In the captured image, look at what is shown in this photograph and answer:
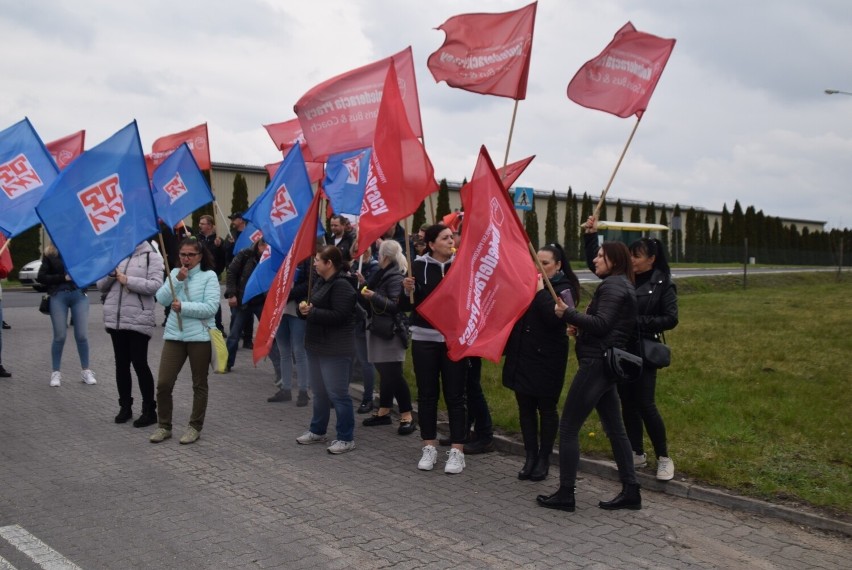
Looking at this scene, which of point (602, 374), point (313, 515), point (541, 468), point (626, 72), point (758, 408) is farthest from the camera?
point (758, 408)

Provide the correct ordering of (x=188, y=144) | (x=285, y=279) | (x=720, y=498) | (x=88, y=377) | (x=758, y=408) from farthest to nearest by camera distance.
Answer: (x=188, y=144) < (x=88, y=377) < (x=758, y=408) < (x=285, y=279) < (x=720, y=498)

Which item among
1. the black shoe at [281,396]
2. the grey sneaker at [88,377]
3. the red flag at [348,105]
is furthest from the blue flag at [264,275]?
the grey sneaker at [88,377]

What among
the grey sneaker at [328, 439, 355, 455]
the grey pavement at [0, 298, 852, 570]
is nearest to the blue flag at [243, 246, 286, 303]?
the grey pavement at [0, 298, 852, 570]

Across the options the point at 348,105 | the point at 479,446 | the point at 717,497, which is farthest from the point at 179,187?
the point at 717,497

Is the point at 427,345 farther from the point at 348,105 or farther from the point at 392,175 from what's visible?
the point at 348,105

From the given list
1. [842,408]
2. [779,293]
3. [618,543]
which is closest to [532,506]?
[618,543]

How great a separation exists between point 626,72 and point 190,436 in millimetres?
5195

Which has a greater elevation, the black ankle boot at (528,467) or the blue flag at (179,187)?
the blue flag at (179,187)

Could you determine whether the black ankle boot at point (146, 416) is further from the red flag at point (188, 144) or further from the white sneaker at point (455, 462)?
the red flag at point (188, 144)

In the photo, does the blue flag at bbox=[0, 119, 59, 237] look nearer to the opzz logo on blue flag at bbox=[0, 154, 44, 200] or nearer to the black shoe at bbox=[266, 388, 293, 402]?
the opzz logo on blue flag at bbox=[0, 154, 44, 200]

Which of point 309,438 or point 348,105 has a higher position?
point 348,105

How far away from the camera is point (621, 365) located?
19.0 ft

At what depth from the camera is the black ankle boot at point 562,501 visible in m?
5.96

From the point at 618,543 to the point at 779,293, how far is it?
2378cm
